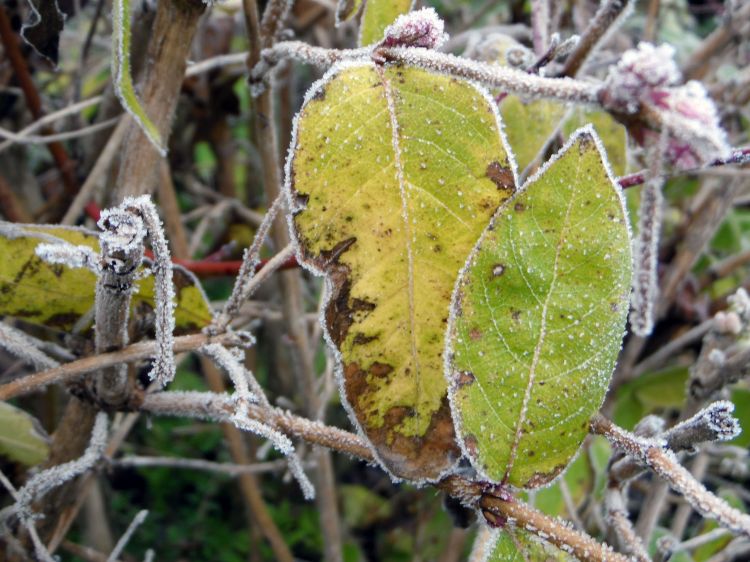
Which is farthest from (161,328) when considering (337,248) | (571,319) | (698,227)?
(698,227)

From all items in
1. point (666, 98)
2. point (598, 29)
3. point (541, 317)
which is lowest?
point (541, 317)

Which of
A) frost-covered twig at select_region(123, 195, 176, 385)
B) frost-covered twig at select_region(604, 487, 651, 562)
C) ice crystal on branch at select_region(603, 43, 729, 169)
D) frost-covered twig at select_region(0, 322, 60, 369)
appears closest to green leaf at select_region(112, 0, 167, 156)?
frost-covered twig at select_region(123, 195, 176, 385)

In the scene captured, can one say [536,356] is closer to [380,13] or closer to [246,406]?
[246,406]

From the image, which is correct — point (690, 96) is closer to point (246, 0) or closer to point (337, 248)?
point (337, 248)

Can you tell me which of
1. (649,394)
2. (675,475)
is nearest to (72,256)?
(675,475)

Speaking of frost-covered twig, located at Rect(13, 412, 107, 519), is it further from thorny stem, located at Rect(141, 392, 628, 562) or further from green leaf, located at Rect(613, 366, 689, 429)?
green leaf, located at Rect(613, 366, 689, 429)
